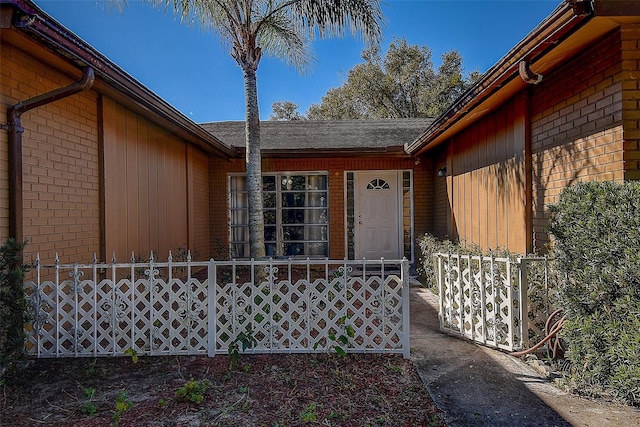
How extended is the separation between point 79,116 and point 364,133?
286 inches

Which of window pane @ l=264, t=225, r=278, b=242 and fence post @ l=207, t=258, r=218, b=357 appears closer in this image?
fence post @ l=207, t=258, r=218, b=357

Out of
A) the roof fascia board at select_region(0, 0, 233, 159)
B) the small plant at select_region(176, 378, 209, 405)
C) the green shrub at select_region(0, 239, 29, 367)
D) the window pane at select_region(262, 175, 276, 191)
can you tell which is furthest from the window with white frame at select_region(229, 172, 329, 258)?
the small plant at select_region(176, 378, 209, 405)

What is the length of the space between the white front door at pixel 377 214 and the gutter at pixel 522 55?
3.60 meters

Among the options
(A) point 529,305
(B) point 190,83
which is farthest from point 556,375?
(B) point 190,83

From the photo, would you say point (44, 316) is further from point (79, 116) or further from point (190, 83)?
point (190, 83)

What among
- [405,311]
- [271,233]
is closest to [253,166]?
[405,311]

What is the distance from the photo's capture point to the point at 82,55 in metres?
3.65

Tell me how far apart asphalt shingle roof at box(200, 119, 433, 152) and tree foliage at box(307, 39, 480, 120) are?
1315 centimetres

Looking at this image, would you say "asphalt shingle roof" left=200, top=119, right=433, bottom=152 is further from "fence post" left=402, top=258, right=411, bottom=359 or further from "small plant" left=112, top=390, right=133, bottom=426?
"small plant" left=112, top=390, right=133, bottom=426

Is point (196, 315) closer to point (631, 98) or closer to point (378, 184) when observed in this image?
point (631, 98)

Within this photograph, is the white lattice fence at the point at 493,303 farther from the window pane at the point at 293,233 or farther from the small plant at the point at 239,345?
the window pane at the point at 293,233

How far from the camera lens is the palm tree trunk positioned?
6137 millimetres

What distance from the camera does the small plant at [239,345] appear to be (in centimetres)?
366

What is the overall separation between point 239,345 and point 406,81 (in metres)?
23.4
